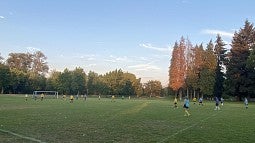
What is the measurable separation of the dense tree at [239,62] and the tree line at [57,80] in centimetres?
5238

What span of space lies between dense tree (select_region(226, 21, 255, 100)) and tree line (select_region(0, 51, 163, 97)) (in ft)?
172

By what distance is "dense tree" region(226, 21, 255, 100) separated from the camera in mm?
83250

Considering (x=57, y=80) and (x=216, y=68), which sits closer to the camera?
(x=216, y=68)

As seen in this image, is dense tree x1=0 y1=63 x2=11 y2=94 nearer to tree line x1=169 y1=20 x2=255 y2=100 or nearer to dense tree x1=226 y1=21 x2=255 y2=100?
tree line x1=169 y1=20 x2=255 y2=100

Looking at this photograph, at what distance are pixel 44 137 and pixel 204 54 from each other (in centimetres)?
8312

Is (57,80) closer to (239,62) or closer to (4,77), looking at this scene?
(4,77)

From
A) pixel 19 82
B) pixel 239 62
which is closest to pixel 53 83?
pixel 19 82

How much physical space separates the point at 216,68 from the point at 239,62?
29.1 feet

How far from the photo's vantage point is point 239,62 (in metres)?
84.9

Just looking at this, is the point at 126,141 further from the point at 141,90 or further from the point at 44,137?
the point at 141,90

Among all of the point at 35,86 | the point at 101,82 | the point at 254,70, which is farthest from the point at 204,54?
the point at 35,86

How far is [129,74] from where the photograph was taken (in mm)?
140625

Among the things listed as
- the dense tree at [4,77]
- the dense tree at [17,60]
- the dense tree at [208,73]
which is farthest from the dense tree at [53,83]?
the dense tree at [208,73]

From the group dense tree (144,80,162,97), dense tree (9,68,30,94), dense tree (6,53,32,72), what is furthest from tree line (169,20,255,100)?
dense tree (6,53,32,72)
